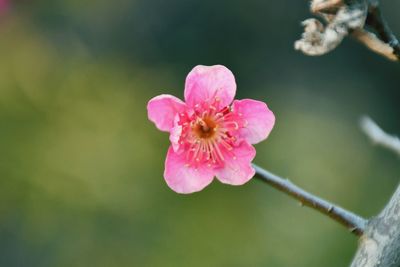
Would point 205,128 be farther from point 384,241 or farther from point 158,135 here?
point 158,135

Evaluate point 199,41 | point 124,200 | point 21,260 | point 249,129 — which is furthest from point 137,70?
point 249,129

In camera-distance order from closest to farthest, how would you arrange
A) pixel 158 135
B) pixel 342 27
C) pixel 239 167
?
pixel 342 27 < pixel 239 167 < pixel 158 135

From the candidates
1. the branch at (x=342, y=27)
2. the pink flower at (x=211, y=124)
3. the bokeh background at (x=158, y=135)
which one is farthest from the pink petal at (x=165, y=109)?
the bokeh background at (x=158, y=135)

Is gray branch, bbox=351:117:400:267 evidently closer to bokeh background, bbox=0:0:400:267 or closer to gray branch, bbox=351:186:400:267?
gray branch, bbox=351:186:400:267

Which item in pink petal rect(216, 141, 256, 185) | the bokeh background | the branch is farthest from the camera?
the bokeh background

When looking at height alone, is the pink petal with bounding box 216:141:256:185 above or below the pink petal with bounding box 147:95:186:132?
below

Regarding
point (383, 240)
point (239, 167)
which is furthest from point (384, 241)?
point (239, 167)

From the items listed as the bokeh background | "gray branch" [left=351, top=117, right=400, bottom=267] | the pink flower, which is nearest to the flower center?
the pink flower

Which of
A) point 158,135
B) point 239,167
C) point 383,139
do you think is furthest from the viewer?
point 158,135
